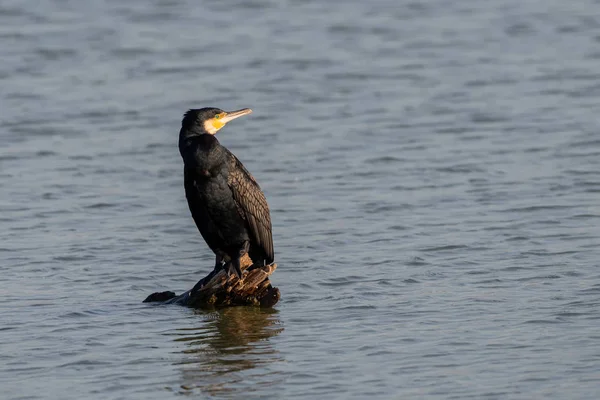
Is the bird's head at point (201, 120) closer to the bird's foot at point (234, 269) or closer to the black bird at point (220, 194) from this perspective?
the black bird at point (220, 194)

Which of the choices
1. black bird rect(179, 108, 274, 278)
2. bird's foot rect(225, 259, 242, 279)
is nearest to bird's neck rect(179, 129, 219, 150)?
black bird rect(179, 108, 274, 278)

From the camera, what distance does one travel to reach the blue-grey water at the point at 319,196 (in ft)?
27.2

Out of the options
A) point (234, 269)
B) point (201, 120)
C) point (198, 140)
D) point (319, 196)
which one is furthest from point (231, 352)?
point (319, 196)

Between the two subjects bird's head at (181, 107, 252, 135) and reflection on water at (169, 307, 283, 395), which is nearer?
reflection on water at (169, 307, 283, 395)

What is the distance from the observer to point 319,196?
13328mm

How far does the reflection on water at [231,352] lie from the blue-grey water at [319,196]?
0.08 ft

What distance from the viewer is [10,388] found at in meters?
7.89

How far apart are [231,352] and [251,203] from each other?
1336 mm

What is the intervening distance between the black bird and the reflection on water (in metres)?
0.40

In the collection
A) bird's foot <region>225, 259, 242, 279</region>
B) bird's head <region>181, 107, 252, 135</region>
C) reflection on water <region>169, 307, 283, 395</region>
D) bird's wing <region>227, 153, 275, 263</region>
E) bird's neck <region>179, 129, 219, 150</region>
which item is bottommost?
reflection on water <region>169, 307, 283, 395</region>

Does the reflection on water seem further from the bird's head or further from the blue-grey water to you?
the bird's head

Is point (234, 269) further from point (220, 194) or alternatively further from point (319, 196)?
point (319, 196)

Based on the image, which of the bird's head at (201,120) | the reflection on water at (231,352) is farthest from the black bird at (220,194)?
Answer: the reflection on water at (231,352)

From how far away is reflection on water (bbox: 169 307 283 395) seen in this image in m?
7.94
